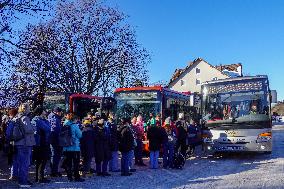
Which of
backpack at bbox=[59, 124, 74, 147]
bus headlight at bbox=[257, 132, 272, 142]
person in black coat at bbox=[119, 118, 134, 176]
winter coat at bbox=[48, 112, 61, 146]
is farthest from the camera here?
bus headlight at bbox=[257, 132, 272, 142]

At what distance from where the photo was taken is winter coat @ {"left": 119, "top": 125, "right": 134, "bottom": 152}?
39.6 feet

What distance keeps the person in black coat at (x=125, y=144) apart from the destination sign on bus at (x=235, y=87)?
5550 mm

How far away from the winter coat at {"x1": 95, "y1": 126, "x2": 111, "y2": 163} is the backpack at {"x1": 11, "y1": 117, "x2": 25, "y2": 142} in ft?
8.36

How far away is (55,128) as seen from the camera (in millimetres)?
11219

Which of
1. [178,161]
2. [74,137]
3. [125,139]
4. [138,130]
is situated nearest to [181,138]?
[178,161]

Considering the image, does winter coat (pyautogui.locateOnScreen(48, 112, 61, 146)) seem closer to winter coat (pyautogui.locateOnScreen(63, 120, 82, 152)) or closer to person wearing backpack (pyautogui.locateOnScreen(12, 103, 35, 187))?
winter coat (pyautogui.locateOnScreen(63, 120, 82, 152))

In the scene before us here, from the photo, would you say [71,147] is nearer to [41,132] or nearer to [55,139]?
[41,132]

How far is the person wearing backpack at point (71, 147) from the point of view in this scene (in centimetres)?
1040

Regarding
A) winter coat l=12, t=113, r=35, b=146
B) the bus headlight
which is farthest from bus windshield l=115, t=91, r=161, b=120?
winter coat l=12, t=113, r=35, b=146

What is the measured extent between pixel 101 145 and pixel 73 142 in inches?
53.8

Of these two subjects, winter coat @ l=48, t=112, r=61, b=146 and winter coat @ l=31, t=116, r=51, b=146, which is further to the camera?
winter coat @ l=48, t=112, r=61, b=146

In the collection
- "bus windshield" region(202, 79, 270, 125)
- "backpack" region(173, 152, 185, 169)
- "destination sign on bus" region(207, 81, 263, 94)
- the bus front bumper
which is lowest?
"backpack" region(173, 152, 185, 169)

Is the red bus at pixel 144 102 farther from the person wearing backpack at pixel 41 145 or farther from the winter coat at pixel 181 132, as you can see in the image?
the person wearing backpack at pixel 41 145

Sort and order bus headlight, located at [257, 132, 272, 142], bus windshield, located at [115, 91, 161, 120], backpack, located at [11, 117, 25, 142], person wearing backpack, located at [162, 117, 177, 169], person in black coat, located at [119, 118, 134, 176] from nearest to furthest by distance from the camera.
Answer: backpack, located at [11, 117, 25, 142], person in black coat, located at [119, 118, 134, 176], person wearing backpack, located at [162, 117, 177, 169], bus headlight, located at [257, 132, 272, 142], bus windshield, located at [115, 91, 161, 120]
